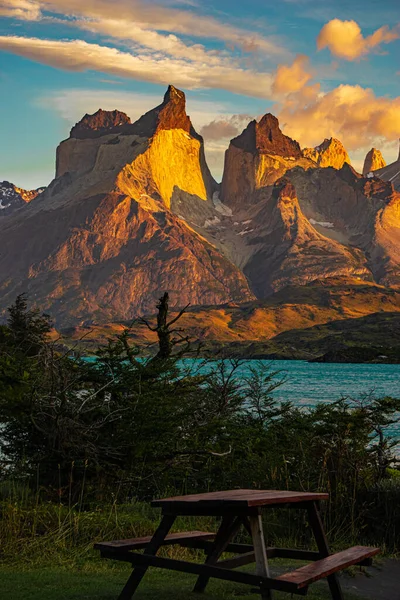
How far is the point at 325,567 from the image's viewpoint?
7219 mm

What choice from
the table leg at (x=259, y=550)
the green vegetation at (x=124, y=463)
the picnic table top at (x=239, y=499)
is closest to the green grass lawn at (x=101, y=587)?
the green vegetation at (x=124, y=463)

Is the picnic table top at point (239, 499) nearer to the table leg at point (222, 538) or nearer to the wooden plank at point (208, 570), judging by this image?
the table leg at point (222, 538)

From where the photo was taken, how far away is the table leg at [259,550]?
6.70 meters

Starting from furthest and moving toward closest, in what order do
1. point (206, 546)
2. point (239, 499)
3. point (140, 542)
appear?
1. point (206, 546)
2. point (140, 542)
3. point (239, 499)

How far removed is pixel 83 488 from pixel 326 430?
574cm

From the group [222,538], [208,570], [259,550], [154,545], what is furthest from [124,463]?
[259,550]

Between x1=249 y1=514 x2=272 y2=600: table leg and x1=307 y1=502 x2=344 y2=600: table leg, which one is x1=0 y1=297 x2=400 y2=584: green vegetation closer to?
x1=307 y1=502 x2=344 y2=600: table leg

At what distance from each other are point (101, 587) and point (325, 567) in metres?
2.61

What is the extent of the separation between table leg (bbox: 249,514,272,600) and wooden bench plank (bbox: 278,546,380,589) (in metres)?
0.17

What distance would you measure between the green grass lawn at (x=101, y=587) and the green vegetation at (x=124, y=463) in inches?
39.9

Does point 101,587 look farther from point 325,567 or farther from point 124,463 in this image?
point 124,463

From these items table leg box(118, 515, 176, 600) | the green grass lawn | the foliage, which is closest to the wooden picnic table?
table leg box(118, 515, 176, 600)

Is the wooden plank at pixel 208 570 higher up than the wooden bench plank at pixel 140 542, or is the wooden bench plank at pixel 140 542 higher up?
the wooden bench plank at pixel 140 542

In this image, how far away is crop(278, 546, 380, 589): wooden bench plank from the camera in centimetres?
668
